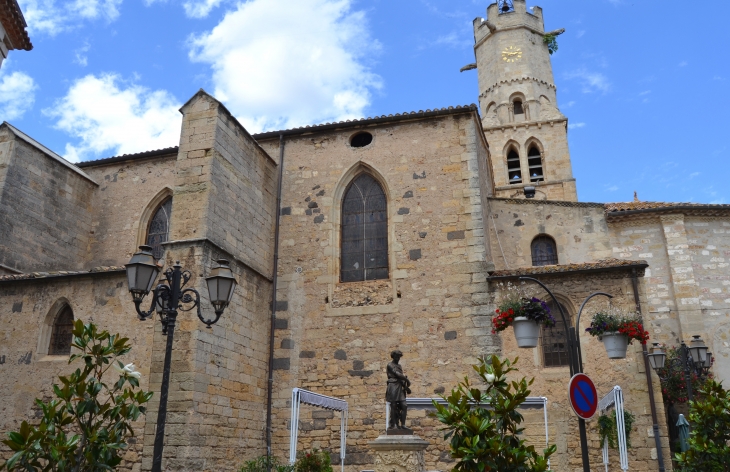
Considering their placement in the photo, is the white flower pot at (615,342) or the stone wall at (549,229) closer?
the white flower pot at (615,342)

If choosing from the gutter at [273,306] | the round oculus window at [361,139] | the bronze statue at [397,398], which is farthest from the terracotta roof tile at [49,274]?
the bronze statue at [397,398]

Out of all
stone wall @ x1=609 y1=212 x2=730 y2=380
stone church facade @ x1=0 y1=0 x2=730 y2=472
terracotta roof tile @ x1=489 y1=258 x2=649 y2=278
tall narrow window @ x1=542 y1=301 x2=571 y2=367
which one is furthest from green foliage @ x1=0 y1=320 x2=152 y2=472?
stone wall @ x1=609 y1=212 x2=730 y2=380

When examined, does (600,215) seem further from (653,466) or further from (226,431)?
(226,431)

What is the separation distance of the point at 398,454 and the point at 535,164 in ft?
74.8

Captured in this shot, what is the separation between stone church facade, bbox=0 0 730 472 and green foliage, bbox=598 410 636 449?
170 millimetres

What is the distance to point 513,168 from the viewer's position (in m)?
29.9

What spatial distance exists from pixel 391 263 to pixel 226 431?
16.7ft

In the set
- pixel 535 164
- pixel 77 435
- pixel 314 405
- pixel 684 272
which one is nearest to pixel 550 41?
pixel 535 164

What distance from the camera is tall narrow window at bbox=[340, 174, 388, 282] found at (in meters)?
14.5

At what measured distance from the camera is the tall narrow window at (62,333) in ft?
43.9

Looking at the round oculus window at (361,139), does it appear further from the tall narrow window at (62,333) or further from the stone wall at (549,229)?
the tall narrow window at (62,333)

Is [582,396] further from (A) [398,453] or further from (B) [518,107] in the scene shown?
(B) [518,107]

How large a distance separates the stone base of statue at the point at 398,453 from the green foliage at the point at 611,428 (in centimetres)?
419

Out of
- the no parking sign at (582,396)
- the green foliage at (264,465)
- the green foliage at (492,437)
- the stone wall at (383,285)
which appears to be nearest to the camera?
the green foliage at (492,437)
